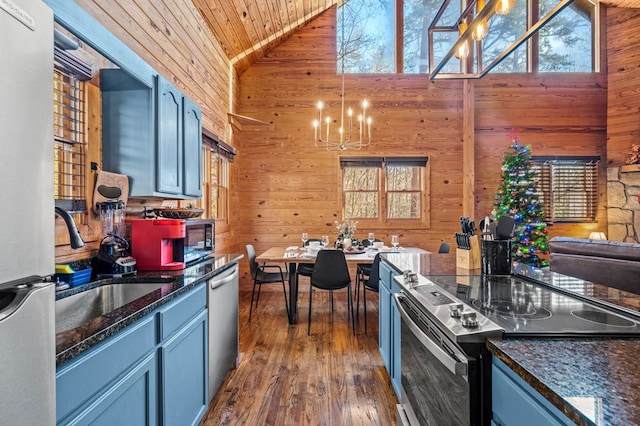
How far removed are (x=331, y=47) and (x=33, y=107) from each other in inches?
219

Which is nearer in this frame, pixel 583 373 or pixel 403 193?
pixel 583 373

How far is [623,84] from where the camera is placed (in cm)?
544

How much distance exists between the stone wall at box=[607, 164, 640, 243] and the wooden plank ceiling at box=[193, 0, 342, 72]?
5337mm

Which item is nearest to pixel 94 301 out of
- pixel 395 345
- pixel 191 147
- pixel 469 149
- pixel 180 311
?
pixel 180 311

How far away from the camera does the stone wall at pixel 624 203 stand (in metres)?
5.28

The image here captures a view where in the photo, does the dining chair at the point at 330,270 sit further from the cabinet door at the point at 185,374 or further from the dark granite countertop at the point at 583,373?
the dark granite countertop at the point at 583,373

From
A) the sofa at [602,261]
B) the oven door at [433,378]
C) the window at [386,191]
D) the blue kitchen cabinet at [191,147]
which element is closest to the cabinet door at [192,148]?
the blue kitchen cabinet at [191,147]

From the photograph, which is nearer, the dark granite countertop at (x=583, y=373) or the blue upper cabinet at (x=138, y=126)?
the dark granite countertop at (x=583, y=373)

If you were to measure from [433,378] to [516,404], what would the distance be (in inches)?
19.6

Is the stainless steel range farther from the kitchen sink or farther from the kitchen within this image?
the kitchen

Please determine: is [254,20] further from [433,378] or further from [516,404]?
[516,404]

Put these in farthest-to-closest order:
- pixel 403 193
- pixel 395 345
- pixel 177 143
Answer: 1. pixel 403 193
2. pixel 177 143
3. pixel 395 345

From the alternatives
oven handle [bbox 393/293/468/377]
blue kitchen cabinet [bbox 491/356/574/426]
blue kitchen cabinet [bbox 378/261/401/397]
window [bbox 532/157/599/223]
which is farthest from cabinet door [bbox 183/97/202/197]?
window [bbox 532/157/599/223]

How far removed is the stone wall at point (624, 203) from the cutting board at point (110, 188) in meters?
6.80
